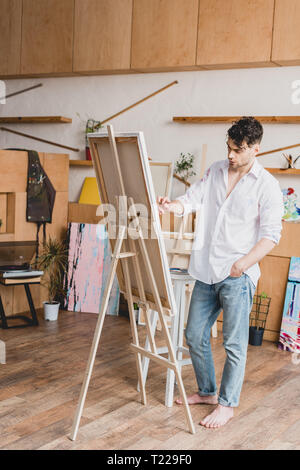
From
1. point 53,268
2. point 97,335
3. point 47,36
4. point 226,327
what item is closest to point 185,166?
point 53,268

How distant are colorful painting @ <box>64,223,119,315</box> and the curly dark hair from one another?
8.12ft

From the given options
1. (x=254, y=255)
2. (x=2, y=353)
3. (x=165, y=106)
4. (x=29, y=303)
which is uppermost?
(x=165, y=106)

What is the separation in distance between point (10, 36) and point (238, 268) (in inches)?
175

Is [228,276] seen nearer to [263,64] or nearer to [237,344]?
[237,344]

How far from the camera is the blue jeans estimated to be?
2698 millimetres

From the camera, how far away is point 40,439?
8.30ft

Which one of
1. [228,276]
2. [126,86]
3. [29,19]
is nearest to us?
[228,276]

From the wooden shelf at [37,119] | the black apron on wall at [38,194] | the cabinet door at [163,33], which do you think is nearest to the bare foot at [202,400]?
the black apron on wall at [38,194]

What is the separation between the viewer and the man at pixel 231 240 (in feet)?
8.61

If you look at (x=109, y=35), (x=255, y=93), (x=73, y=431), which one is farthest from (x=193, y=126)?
(x=73, y=431)

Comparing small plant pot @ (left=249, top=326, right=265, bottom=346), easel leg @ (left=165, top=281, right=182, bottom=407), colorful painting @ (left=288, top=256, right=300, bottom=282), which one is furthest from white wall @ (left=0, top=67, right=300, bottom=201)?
easel leg @ (left=165, top=281, right=182, bottom=407)

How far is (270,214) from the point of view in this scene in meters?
2.61

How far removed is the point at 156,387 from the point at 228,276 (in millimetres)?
963

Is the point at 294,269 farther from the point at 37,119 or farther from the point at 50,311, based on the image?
the point at 37,119
